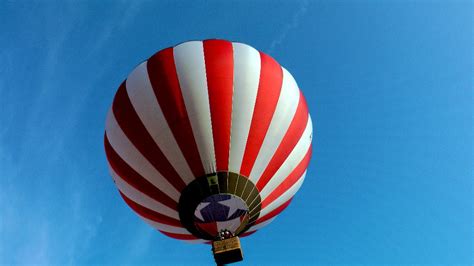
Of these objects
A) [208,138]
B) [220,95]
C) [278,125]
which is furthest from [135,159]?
[278,125]

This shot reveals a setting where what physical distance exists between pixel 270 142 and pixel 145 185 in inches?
114

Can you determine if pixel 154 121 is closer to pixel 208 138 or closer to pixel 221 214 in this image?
pixel 208 138

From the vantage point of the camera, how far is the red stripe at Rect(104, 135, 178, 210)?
8.01m

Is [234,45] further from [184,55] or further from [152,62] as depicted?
[152,62]

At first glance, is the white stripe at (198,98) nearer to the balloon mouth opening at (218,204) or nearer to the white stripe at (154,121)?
the balloon mouth opening at (218,204)

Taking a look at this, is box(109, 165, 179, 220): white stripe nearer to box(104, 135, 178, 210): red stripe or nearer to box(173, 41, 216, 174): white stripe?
box(104, 135, 178, 210): red stripe

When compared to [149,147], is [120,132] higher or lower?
higher

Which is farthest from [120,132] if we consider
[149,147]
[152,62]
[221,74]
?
[221,74]

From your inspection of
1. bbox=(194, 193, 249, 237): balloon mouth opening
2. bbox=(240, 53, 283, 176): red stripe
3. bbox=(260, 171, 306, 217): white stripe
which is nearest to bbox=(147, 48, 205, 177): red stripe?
bbox=(194, 193, 249, 237): balloon mouth opening

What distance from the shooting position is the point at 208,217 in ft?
25.4

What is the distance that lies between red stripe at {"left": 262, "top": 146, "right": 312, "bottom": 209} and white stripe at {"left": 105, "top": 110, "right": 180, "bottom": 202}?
2.13 meters

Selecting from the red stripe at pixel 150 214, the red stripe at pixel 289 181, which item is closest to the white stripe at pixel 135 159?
the red stripe at pixel 150 214

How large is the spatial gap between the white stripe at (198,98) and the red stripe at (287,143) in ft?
4.30

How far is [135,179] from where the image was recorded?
27.5ft
